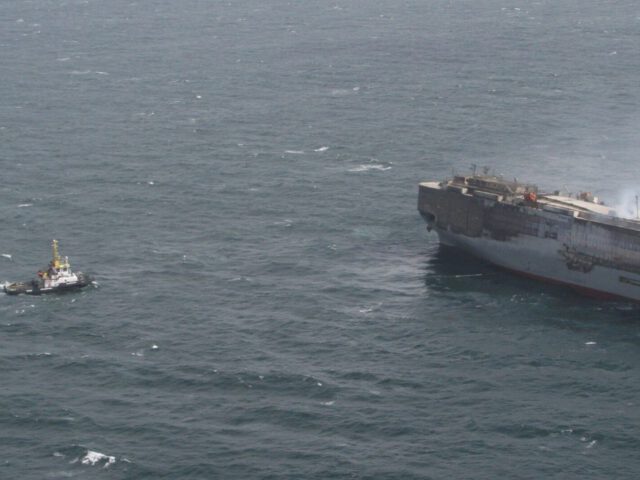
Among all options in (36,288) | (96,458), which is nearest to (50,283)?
(36,288)

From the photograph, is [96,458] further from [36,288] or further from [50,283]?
[36,288]

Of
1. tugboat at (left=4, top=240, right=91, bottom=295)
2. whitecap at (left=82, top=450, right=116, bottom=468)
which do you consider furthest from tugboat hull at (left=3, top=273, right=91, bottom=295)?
whitecap at (left=82, top=450, right=116, bottom=468)

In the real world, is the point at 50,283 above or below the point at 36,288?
above

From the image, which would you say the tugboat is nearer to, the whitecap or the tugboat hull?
the tugboat hull

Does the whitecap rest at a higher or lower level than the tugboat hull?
lower

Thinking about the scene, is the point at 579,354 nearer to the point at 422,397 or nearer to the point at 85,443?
the point at 422,397

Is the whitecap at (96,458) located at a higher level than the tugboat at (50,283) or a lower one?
lower

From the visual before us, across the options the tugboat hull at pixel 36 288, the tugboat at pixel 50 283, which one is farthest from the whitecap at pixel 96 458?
the tugboat at pixel 50 283

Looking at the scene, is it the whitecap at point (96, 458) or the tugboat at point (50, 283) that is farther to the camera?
the tugboat at point (50, 283)

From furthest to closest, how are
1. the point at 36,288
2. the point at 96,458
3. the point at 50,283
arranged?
the point at 36,288
the point at 50,283
the point at 96,458

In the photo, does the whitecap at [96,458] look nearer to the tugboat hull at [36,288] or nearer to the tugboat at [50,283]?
the tugboat hull at [36,288]
